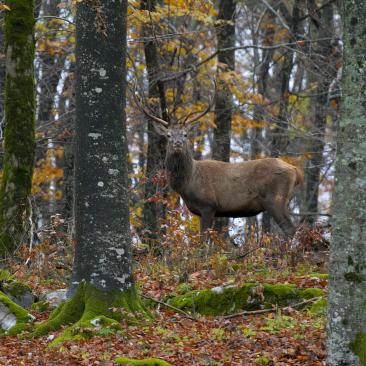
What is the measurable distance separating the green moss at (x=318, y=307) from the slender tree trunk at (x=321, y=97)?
7.69 meters

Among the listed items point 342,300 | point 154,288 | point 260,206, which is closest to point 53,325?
point 154,288

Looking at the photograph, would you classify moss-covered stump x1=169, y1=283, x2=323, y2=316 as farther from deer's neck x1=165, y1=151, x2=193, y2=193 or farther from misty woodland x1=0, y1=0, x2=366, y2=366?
deer's neck x1=165, y1=151, x2=193, y2=193

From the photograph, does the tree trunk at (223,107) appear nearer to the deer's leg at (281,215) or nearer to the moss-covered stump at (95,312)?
the deer's leg at (281,215)

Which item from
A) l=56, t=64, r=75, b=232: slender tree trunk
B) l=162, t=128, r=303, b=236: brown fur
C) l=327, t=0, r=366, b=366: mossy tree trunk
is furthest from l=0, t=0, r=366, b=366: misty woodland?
l=56, t=64, r=75, b=232: slender tree trunk

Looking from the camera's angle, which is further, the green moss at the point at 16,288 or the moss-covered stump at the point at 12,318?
the green moss at the point at 16,288

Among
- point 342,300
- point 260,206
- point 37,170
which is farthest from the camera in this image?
point 37,170

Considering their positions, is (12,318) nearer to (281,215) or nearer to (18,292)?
(18,292)

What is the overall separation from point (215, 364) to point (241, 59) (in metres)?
29.1

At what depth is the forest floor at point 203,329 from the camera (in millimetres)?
6910

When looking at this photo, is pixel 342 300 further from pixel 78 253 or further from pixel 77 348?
pixel 78 253

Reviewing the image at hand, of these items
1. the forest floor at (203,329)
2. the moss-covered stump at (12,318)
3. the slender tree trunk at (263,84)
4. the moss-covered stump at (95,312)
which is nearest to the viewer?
the forest floor at (203,329)

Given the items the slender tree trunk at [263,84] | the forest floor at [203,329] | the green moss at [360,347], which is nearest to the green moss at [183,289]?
the forest floor at [203,329]

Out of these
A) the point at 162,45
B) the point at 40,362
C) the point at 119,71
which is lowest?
the point at 40,362

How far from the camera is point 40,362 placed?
7051 millimetres
